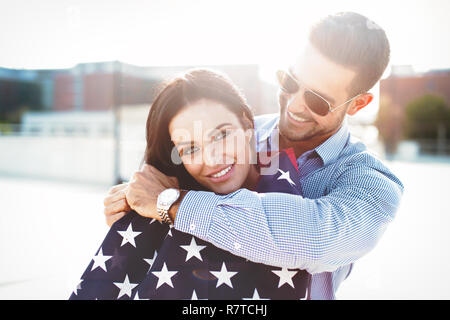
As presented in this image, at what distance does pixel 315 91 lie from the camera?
184 cm

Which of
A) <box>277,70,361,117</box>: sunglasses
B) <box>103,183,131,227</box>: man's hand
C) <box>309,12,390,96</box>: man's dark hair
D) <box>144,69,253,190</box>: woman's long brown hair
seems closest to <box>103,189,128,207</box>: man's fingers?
<box>103,183,131,227</box>: man's hand

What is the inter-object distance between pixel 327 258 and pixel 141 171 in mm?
672

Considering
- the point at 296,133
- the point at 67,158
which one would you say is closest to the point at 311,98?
the point at 296,133

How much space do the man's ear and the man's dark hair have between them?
0.43 ft

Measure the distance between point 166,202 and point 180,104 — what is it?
15.1 inches

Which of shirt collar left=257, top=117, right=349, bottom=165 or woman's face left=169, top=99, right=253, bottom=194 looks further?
shirt collar left=257, top=117, right=349, bottom=165

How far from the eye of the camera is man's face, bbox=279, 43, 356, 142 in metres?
1.83

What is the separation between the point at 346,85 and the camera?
1.86m

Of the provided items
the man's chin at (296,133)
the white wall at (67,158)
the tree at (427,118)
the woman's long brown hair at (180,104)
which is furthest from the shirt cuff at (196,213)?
the tree at (427,118)

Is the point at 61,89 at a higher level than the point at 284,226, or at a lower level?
lower

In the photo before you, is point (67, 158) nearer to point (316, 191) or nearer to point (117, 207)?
point (117, 207)

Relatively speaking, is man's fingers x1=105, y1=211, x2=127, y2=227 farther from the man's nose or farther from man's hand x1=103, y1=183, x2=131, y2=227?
the man's nose
